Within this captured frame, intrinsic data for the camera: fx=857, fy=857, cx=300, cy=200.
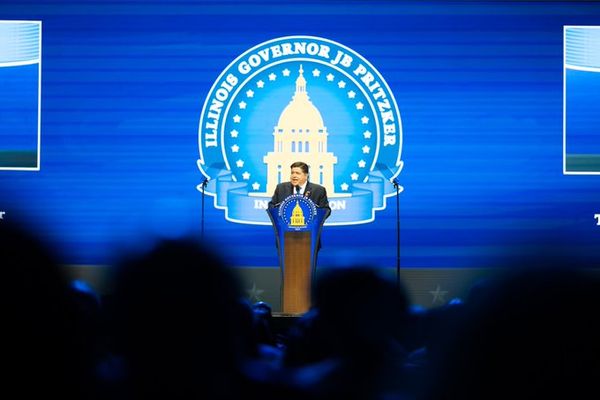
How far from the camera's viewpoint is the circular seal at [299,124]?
27.2 feet

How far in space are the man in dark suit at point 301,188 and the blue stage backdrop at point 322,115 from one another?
0.65 meters

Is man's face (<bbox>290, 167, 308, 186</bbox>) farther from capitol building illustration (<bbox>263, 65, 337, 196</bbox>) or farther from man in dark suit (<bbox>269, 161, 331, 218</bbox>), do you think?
capitol building illustration (<bbox>263, 65, 337, 196</bbox>)

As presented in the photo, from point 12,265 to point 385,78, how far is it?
7630 millimetres

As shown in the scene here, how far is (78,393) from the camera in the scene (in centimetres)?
94

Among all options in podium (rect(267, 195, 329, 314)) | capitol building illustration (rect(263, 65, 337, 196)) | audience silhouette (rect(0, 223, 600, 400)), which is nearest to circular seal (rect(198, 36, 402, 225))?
capitol building illustration (rect(263, 65, 337, 196))

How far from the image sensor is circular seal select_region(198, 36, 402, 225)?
8297mm

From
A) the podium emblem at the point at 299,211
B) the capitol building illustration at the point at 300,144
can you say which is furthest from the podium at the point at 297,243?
the capitol building illustration at the point at 300,144

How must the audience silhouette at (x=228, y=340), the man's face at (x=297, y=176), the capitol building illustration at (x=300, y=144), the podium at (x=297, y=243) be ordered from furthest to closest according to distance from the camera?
the capitol building illustration at (x=300, y=144) < the man's face at (x=297, y=176) < the podium at (x=297, y=243) < the audience silhouette at (x=228, y=340)

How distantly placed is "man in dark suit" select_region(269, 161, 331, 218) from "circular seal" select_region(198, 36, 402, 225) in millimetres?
702

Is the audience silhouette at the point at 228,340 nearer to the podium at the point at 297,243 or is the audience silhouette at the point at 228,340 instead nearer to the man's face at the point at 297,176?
the podium at the point at 297,243

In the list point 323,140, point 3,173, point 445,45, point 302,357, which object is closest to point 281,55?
point 323,140

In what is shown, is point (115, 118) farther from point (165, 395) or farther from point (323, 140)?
point (165, 395)

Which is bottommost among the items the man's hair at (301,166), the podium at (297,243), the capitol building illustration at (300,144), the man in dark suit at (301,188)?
the podium at (297,243)

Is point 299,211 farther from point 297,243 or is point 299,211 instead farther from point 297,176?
point 297,176
